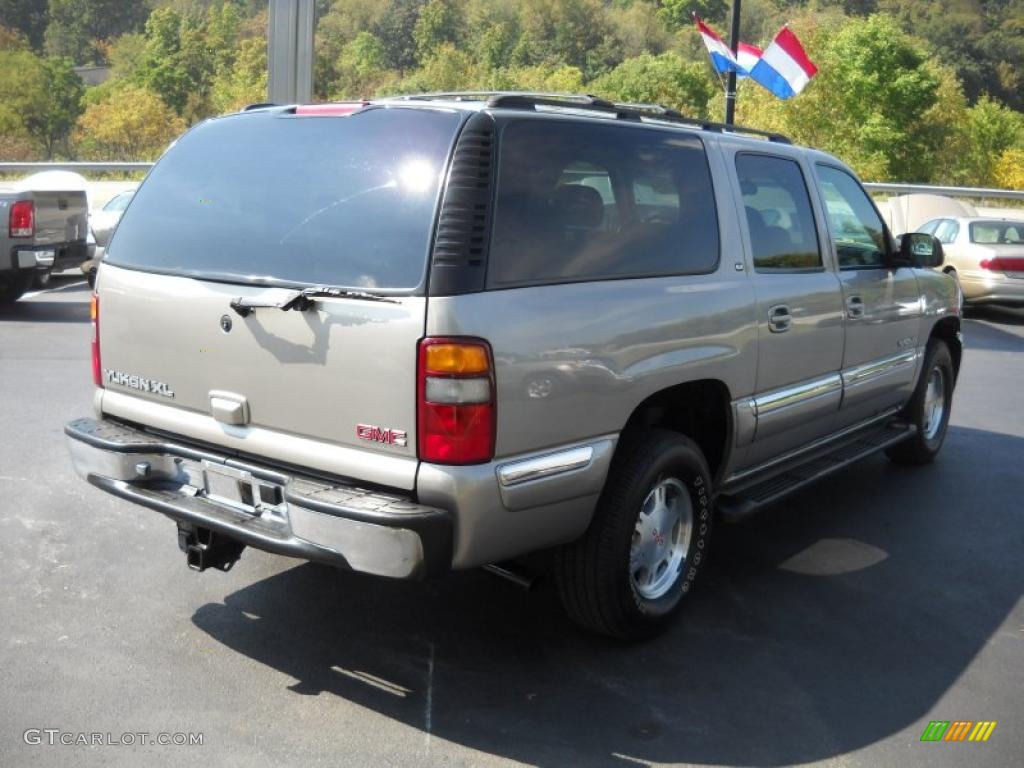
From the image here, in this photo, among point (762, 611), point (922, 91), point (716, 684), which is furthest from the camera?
point (922, 91)

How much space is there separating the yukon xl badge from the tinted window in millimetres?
1337

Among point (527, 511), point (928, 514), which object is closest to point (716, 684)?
point (527, 511)

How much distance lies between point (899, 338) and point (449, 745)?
3868 millimetres

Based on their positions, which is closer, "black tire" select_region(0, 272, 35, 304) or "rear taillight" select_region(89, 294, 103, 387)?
"rear taillight" select_region(89, 294, 103, 387)

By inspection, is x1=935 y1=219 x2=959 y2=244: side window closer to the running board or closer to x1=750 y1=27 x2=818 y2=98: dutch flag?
x1=750 y1=27 x2=818 y2=98: dutch flag

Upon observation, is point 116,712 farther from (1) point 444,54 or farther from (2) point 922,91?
(1) point 444,54

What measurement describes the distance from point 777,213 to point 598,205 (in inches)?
55.9

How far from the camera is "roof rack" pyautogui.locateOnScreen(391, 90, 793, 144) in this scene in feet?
13.0

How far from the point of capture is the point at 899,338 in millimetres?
6207

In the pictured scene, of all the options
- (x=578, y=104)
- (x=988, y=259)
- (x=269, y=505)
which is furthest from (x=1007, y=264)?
(x=269, y=505)

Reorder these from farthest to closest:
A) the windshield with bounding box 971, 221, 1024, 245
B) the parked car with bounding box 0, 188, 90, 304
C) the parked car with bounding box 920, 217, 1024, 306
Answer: the windshield with bounding box 971, 221, 1024, 245
the parked car with bounding box 920, 217, 1024, 306
the parked car with bounding box 0, 188, 90, 304

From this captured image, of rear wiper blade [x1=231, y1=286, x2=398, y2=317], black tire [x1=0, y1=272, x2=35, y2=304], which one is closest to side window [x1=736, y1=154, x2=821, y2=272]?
rear wiper blade [x1=231, y1=286, x2=398, y2=317]

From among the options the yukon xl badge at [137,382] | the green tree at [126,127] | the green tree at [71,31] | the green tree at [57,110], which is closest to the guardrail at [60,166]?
the yukon xl badge at [137,382]

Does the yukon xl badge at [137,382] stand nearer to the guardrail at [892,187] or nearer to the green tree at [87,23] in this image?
the guardrail at [892,187]
